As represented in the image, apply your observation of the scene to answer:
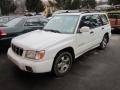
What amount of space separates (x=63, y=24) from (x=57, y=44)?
120cm

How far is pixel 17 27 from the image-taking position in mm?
7242

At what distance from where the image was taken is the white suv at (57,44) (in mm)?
4324

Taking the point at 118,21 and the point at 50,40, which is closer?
the point at 50,40

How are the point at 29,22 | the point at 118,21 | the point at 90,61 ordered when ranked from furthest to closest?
the point at 118,21, the point at 29,22, the point at 90,61

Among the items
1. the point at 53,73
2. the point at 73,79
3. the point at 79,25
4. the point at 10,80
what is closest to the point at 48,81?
the point at 53,73

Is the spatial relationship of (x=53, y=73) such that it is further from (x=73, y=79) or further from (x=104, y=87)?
(x=104, y=87)

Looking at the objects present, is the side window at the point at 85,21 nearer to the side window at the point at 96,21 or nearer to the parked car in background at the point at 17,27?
the side window at the point at 96,21

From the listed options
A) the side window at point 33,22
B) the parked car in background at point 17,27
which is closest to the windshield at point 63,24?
the parked car in background at point 17,27

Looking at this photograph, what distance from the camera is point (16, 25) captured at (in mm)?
7289

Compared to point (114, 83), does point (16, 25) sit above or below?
above

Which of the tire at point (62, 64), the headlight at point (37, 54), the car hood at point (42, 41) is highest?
the car hood at point (42, 41)

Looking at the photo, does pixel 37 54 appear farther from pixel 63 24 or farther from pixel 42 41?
pixel 63 24

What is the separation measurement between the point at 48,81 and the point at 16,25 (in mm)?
3471

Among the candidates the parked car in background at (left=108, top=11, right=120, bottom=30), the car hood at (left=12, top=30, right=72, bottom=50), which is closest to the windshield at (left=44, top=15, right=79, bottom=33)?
the car hood at (left=12, top=30, right=72, bottom=50)
